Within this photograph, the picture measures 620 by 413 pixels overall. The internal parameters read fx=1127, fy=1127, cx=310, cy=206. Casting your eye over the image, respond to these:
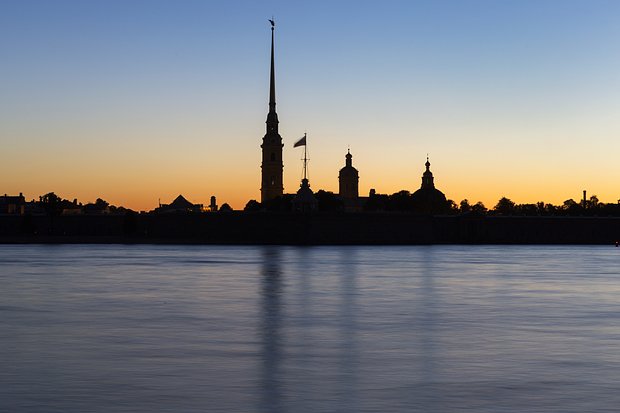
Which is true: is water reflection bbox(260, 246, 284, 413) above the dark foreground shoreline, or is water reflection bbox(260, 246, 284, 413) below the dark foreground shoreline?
below

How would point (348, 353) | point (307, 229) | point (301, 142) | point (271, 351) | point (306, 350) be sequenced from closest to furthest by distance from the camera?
point (348, 353) → point (271, 351) → point (306, 350) → point (301, 142) → point (307, 229)

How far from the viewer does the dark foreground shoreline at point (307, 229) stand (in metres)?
157

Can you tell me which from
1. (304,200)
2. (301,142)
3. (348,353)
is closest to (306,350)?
(348,353)

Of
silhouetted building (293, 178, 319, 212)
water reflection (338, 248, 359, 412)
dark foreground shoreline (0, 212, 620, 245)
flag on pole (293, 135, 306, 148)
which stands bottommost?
water reflection (338, 248, 359, 412)

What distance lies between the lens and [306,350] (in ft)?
71.7

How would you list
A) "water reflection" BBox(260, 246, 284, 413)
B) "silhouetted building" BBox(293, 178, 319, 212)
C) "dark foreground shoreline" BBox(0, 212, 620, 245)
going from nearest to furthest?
"water reflection" BBox(260, 246, 284, 413), "dark foreground shoreline" BBox(0, 212, 620, 245), "silhouetted building" BBox(293, 178, 319, 212)

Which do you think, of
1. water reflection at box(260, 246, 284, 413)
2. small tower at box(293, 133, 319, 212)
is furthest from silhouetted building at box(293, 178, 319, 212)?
water reflection at box(260, 246, 284, 413)

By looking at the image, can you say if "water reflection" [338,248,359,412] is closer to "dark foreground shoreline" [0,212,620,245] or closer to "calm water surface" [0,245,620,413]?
"calm water surface" [0,245,620,413]

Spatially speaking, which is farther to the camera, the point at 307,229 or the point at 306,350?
the point at 307,229

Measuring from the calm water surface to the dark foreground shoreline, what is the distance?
115 m

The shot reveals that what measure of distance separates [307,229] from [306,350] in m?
135

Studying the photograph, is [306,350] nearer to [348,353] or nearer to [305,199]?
[348,353]

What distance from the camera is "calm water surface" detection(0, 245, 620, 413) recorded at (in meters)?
15.8

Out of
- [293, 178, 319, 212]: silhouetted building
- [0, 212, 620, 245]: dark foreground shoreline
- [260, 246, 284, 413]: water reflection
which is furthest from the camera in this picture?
[293, 178, 319, 212]: silhouetted building
